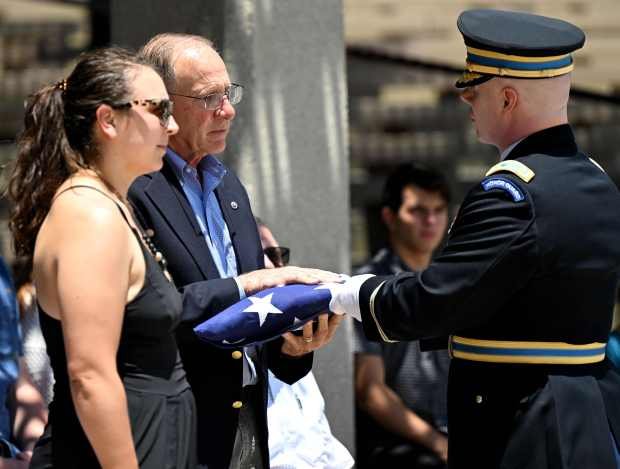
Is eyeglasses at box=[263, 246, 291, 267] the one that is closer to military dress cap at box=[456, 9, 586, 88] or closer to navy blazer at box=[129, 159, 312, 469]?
navy blazer at box=[129, 159, 312, 469]

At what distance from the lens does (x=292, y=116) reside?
167 inches

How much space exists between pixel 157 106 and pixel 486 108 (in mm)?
833

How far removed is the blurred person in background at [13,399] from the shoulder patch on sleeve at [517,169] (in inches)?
58.0

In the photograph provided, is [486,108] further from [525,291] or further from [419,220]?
[419,220]

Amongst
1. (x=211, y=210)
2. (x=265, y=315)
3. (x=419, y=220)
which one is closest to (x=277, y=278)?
(x=265, y=315)

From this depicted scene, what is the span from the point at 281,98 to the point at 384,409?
1.32 m

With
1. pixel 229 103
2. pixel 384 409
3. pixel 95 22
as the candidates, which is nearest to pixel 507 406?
pixel 229 103

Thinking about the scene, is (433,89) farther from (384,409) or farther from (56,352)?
(56,352)

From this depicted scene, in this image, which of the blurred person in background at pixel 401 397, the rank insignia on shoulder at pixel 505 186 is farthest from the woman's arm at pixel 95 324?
the blurred person in background at pixel 401 397

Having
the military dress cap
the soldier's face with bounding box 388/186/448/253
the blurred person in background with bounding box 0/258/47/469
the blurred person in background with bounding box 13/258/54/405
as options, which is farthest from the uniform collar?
the soldier's face with bounding box 388/186/448/253

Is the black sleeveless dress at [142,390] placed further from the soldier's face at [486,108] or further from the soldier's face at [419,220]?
the soldier's face at [419,220]

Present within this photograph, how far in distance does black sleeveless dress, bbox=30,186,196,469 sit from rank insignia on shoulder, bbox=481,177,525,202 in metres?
0.78

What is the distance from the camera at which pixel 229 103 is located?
3275 millimetres

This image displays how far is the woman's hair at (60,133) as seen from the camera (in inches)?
104
